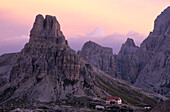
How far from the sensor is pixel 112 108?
17125 cm

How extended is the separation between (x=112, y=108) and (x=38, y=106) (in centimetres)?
4567

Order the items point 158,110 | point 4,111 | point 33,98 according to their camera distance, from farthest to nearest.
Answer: point 33,98
point 4,111
point 158,110

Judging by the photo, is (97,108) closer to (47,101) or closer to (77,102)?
(77,102)

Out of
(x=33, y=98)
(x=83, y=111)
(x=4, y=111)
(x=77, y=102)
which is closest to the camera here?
(x=4, y=111)

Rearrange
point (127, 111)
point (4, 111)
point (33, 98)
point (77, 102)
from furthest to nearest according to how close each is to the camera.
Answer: point (33, 98)
point (77, 102)
point (127, 111)
point (4, 111)

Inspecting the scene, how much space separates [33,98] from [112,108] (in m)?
60.5

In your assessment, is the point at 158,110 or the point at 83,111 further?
the point at 83,111

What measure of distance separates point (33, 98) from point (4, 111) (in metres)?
54.0

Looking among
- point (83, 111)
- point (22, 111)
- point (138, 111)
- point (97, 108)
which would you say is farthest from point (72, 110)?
point (138, 111)

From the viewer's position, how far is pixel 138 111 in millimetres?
172875

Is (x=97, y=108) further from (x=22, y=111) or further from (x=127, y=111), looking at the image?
(x=22, y=111)

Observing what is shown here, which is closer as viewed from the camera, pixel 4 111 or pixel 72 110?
pixel 4 111

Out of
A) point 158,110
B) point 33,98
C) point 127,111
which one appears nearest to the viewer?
point 158,110

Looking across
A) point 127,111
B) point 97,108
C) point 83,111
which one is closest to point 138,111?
point 127,111
